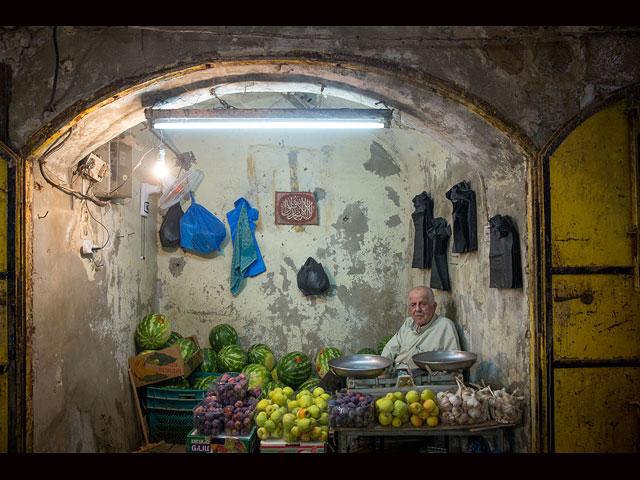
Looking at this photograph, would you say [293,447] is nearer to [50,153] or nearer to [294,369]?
[294,369]

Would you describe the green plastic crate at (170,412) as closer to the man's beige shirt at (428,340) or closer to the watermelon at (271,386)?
the watermelon at (271,386)

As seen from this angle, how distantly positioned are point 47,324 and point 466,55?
3.63 metres

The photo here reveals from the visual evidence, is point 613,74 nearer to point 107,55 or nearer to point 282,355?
point 107,55

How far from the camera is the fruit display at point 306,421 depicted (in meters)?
3.10

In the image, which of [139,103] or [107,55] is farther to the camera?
[139,103]

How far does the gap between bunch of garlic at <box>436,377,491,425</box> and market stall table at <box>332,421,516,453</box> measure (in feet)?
0.13

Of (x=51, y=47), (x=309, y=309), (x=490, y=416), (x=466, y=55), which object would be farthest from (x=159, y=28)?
(x=309, y=309)

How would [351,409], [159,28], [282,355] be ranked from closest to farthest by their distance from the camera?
[159,28] < [351,409] < [282,355]

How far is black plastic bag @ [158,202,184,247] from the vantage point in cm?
591

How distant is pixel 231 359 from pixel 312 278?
1457 millimetres

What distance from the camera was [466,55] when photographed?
3.04 meters

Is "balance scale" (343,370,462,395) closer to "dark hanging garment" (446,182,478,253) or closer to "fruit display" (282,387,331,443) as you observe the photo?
"fruit display" (282,387,331,443)

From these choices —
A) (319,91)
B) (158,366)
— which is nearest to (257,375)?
(158,366)

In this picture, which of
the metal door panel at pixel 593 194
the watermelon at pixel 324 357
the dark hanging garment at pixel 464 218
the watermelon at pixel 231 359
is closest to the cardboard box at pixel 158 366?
the watermelon at pixel 231 359
